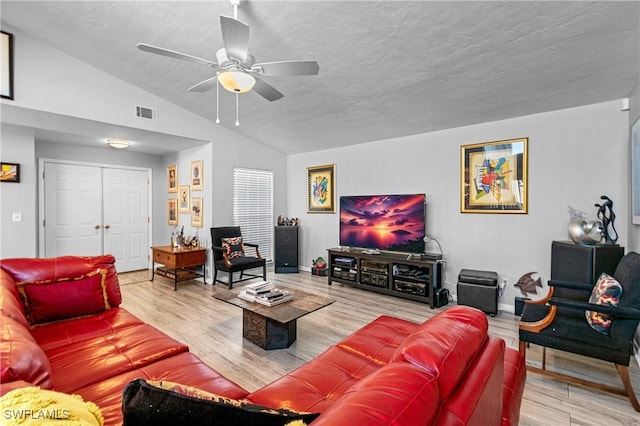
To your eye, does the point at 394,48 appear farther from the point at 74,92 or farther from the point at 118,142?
the point at 118,142

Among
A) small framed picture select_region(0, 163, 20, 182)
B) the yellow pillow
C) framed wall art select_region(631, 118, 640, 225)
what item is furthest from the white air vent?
framed wall art select_region(631, 118, 640, 225)

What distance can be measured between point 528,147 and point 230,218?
15.0ft

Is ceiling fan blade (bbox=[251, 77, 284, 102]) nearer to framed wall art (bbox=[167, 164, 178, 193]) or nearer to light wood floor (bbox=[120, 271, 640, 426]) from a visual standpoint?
light wood floor (bbox=[120, 271, 640, 426])

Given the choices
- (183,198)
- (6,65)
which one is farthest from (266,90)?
(183,198)

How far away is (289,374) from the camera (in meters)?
1.58

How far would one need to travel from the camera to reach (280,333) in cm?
278

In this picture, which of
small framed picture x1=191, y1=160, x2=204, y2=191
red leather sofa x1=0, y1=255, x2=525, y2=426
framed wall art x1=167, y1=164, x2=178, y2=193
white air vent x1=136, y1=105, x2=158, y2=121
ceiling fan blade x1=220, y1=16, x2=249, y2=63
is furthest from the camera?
framed wall art x1=167, y1=164, x2=178, y2=193

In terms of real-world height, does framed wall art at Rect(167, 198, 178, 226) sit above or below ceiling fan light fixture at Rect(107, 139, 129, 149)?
below

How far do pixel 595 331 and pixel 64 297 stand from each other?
12.5 ft

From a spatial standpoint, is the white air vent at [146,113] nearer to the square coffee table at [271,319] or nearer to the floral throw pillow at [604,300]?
the square coffee table at [271,319]

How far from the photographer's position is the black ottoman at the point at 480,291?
3439 millimetres

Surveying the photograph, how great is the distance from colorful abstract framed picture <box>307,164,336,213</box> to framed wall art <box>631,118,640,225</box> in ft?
12.5

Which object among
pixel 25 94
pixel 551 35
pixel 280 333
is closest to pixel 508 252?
pixel 551 35

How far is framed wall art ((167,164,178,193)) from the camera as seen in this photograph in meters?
5.82
